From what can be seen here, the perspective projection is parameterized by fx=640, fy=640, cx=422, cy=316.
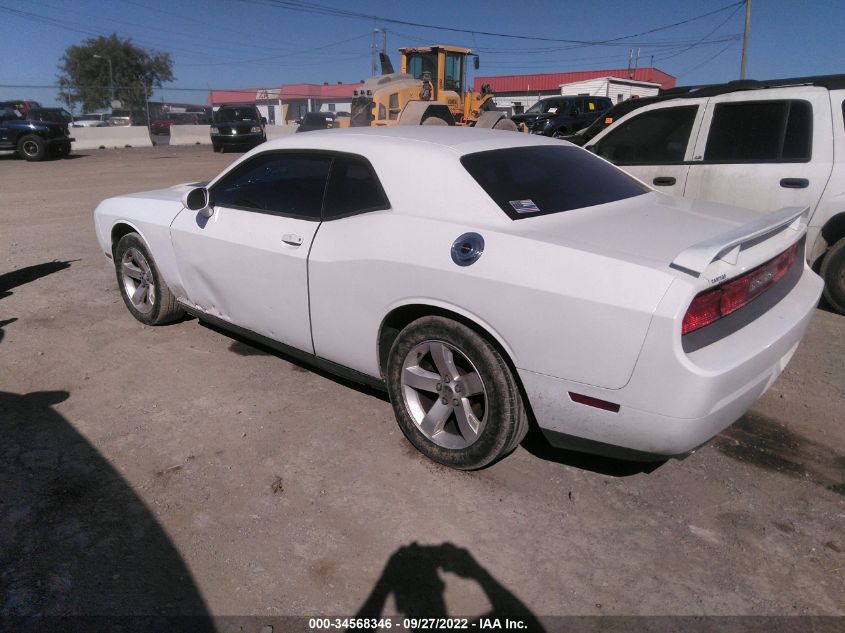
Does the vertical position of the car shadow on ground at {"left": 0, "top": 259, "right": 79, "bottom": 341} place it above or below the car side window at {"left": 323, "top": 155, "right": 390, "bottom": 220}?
below

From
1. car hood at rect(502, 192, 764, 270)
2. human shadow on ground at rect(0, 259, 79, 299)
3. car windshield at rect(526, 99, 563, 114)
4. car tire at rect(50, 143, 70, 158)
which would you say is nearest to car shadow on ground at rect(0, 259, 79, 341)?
human shadow on ground at rect(0, 259, 79, 299)

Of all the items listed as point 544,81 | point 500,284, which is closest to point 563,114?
point 500,284

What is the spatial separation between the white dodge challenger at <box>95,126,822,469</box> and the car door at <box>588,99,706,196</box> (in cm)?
223

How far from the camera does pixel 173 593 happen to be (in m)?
2.40

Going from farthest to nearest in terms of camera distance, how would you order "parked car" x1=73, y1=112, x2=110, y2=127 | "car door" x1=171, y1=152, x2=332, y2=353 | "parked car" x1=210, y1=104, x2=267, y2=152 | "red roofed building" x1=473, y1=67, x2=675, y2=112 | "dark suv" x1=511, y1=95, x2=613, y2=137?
"red roofed building" x1=473, y1=67, x2=675, y2=112
"parked car" x1=73, y1=112, x2=110, y2=127
"parked car" x1=210, y1=104, x2=267, y2=152
"dark suv" x1=511, y1=95, x2=613, y2=137
"car door" x1=171, y1=152, x2=332, y2=353

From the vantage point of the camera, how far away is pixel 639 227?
293cm

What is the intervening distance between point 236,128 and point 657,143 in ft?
71.2

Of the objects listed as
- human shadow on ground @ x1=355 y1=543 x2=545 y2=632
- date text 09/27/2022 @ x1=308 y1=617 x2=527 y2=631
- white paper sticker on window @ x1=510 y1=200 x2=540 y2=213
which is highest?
white paper sticker on window @ x1=510 y1=200 x2=540 y2=213

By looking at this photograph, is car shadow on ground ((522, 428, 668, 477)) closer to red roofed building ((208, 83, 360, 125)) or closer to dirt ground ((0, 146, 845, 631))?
dirt ground ((0, 146, 845, 631))

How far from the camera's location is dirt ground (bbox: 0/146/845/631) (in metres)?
2.39

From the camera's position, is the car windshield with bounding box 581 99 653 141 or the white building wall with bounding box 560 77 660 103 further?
the white building wall with bounding box 560 77 660 103

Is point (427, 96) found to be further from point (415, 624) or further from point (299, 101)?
point (299, 101)

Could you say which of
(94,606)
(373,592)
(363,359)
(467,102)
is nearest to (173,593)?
(94,606)

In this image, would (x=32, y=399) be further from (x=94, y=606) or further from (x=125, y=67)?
(x=125, y=67)
